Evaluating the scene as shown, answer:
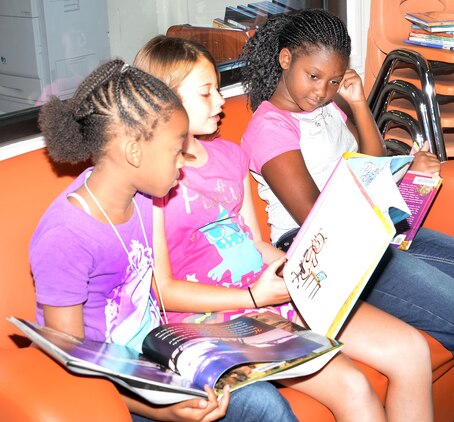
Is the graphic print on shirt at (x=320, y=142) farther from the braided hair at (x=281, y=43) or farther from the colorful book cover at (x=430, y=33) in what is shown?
the colorful book cover at (x=430, y=33)

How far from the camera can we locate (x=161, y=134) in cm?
148

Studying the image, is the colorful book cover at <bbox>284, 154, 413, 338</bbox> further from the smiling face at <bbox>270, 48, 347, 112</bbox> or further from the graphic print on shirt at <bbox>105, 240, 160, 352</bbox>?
the smiling face at <bbox>270, 48, 347, 112</bbox>

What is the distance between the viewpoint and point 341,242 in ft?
4.93

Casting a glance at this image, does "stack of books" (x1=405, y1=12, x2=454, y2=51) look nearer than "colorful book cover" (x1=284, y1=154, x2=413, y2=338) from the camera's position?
No

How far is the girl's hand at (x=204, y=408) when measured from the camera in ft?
4.37

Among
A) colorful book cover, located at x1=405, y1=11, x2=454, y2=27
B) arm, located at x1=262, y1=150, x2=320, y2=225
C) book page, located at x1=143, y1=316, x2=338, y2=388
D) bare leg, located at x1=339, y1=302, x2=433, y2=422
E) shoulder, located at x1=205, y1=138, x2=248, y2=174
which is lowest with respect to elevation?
bare leg, located at x1=339, y1=302, x2=433, y2=422

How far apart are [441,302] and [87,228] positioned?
0.89 meters

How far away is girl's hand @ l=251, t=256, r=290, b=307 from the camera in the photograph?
1618 millimetres

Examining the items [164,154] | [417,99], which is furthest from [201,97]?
[417,99]

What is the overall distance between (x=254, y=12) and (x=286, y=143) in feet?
4.01

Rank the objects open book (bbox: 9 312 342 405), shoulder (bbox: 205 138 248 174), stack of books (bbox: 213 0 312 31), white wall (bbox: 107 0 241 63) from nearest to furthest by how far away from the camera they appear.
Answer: open book (bbox: 9 312 342 405) < shoulder (bbox: 205 138 248 174) < stack of books (bbox: 213 0 312 31) < white wall (bbox: 107 0 241 63)

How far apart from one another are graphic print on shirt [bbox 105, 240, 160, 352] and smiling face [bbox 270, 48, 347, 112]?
0.62 metres

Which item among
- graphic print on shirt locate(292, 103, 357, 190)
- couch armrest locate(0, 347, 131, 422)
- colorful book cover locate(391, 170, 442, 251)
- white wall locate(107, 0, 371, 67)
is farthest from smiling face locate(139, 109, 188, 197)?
white wall locate(107, 0, 371, 67)

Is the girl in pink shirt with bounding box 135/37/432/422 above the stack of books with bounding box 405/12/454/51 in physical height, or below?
below
